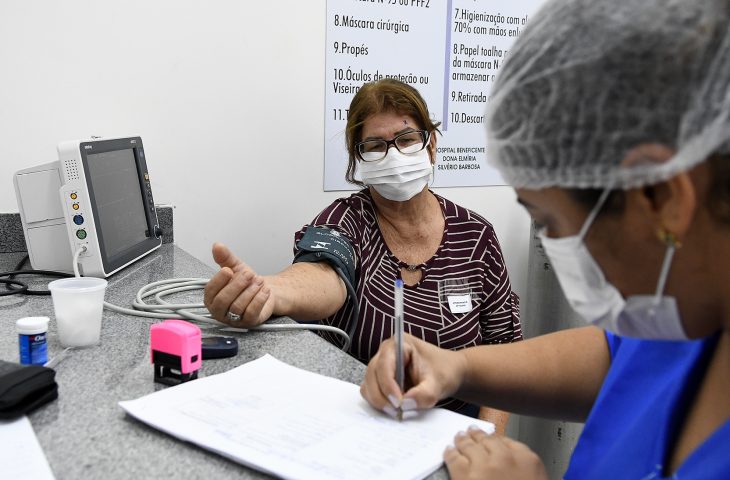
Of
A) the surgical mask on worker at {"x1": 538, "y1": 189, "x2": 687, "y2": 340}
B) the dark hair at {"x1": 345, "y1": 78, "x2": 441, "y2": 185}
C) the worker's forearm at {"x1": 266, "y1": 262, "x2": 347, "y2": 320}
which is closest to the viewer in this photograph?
the surgical mask on worker at {"x1": 538, "y1": 189, "x2": 687, "y2": 340}

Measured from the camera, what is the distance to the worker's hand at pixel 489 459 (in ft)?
2.42

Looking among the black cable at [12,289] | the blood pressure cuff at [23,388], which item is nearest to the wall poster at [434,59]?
the black cable at [12,289]

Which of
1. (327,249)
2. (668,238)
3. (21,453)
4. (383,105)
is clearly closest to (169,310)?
(327,249)

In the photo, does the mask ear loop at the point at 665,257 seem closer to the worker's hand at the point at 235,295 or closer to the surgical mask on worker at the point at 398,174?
the worker's hand at the point at 235,295

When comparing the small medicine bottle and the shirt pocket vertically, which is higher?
the small medicine bottle

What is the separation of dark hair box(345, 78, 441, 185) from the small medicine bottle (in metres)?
1.03

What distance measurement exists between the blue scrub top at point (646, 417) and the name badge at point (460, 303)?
804 millimetres

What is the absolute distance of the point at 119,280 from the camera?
5.04ft

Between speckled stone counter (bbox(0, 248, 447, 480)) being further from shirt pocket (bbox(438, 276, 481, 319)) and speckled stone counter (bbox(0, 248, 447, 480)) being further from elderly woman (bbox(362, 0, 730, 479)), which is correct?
shirt pocket (bbox(438, 276, 481, 319))

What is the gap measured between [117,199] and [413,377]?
1.02 metres

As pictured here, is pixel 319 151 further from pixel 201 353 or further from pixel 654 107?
pixel 654 107

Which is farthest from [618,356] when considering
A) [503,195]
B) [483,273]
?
[503,195]

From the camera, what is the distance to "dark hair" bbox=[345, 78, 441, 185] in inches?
70.8

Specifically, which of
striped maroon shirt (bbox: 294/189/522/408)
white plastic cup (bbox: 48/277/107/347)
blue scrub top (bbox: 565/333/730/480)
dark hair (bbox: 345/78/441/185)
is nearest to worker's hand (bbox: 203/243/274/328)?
white plastic cup (bbox: 48/277/107/347)
